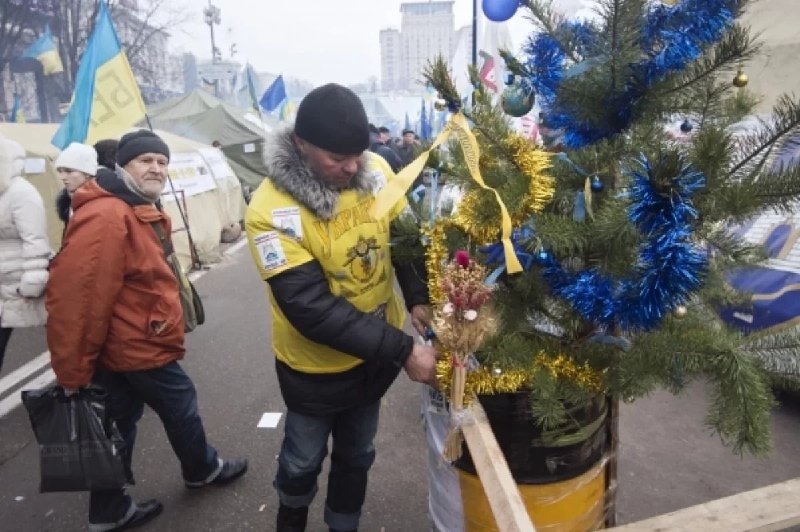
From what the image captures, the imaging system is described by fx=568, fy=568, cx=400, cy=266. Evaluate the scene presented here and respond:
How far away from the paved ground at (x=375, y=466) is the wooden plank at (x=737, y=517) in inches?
25.7

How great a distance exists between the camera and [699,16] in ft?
3.87

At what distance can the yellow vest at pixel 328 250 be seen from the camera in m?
1.80

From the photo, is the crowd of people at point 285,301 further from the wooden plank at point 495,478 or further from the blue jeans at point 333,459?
the wooden plank at point 495,478

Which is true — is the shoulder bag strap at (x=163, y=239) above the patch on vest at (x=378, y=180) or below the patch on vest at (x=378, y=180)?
below

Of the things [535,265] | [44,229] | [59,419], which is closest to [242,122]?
[44,229]

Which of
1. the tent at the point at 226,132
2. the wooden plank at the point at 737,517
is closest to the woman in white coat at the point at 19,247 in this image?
the wooden plank at the point at 737,517

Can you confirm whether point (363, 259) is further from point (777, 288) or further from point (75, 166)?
point (777, 288)

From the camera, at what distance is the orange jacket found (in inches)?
90.6

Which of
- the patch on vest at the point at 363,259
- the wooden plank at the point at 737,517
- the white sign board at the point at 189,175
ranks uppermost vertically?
the patch on vest at the point at 363,259

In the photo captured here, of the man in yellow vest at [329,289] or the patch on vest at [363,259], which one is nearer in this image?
the man in yellow vest at [329,289]

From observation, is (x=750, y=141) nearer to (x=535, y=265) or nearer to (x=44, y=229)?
(x=535, y=265)

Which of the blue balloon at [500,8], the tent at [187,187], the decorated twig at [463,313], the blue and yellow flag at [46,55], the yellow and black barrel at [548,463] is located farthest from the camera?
the blue and yellow flag at [46,55]

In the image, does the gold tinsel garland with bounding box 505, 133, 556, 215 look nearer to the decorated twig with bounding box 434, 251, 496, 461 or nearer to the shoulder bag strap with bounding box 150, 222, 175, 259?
the decorated twig with bounding box 434, 251, 496, 461

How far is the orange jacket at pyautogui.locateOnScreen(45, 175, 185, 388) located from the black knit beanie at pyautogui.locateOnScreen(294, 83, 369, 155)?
3.45 feet
